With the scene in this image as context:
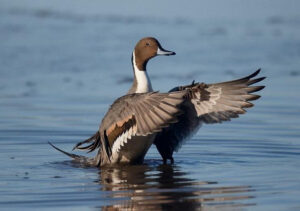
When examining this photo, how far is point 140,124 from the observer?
6781 millimetres

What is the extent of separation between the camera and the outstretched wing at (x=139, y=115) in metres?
6.63

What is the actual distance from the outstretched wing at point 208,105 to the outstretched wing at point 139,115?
18.8 inches

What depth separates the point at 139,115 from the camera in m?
6.83

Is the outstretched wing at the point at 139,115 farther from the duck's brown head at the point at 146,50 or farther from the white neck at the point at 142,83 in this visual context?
the duck's brown head at the point at 146,50

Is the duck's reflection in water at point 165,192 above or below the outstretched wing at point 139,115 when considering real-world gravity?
below

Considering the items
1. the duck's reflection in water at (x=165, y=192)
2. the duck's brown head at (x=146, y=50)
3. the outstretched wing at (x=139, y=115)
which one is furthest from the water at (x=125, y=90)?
the duck's brown head at (x=146, y=50)

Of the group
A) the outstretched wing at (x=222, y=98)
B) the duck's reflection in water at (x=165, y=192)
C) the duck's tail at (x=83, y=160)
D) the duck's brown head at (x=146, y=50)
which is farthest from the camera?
the duck's brown head at (x=146, y=50)

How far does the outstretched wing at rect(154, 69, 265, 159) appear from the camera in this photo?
289 inches

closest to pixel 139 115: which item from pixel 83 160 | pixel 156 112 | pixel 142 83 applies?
pixel 156 112

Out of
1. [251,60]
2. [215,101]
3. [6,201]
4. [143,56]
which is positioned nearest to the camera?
[6,201]

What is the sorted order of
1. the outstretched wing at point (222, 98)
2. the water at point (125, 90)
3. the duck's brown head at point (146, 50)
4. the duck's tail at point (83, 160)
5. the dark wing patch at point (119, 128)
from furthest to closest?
the duck's brown head at point (146, 50)
the duck's tail at point (83, 160)
the outstretched wing at point (222, 98)
the dark wing patch at point (119, 128)
the water at point (125, 90)

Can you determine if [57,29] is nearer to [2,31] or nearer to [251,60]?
[2,31]

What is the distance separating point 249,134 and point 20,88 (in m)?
4.34

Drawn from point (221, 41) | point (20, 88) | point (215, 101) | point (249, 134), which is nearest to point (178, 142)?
point (215, 101)
